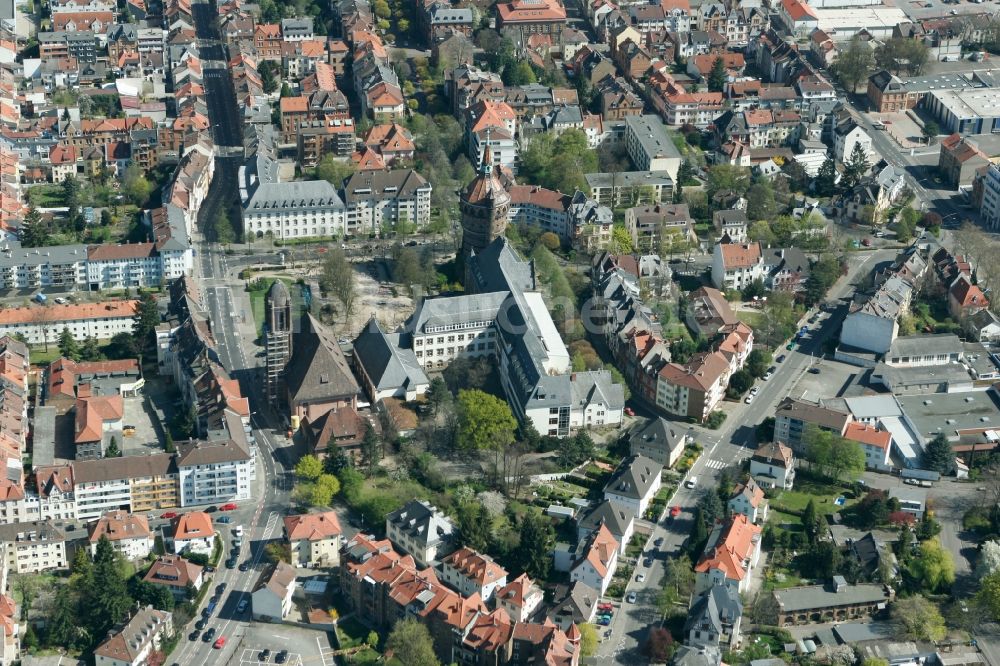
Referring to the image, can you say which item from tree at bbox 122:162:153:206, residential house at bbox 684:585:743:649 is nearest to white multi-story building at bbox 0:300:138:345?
tree at bbox 122:162:153:206

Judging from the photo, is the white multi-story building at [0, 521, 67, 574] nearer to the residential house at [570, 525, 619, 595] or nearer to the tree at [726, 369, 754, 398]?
the residential house at [570, 525, 619, 595]

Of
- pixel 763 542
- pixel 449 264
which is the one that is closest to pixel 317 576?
pixel 763 542

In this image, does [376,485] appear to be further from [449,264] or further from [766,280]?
[766,280]

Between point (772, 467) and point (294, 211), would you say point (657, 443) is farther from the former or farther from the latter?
point (294, 211)

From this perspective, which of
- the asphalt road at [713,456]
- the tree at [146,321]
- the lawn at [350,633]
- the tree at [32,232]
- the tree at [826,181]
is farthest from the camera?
the tree at [826,181]

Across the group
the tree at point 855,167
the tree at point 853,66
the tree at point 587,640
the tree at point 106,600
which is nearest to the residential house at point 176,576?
the tree at point 106,600

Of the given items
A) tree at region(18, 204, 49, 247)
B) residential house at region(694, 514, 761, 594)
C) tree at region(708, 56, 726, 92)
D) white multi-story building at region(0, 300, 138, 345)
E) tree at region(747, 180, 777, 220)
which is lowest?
residential house at region(694, 514, 761, 594)

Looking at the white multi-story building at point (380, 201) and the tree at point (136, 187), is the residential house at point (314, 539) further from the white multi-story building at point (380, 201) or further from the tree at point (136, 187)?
the tree at point (136, 187)
